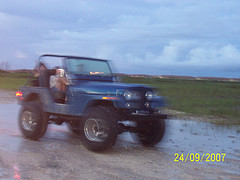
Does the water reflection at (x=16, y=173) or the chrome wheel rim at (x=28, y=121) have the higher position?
the chrome wheel rim at (x=28, y=121)

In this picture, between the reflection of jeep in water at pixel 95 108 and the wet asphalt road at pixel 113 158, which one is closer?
the wet asphalt road at pixel 113 158

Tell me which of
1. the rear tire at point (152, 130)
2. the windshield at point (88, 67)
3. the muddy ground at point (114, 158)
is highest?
the windshield at point (88, 67)

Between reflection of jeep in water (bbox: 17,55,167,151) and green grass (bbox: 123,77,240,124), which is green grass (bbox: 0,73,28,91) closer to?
green grass (bbox: 123,77,240,124)

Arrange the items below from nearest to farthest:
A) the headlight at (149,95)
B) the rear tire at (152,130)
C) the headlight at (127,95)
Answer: the headlight at (127,95)
the headlight at (149,95)
the rear tire at (152,130)

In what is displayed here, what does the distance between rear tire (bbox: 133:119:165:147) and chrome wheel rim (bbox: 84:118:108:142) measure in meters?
1.05

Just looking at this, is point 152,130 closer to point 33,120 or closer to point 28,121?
point 33,120

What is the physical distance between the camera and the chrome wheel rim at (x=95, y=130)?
688cm

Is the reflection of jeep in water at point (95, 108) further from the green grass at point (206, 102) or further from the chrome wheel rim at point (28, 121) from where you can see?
the green grass at point (206, 102)

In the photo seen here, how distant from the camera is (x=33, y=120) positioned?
811 centimetres

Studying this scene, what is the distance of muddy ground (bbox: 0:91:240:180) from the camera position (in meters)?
5.43

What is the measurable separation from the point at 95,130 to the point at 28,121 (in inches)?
79.7

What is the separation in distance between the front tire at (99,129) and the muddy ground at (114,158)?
0.68ft

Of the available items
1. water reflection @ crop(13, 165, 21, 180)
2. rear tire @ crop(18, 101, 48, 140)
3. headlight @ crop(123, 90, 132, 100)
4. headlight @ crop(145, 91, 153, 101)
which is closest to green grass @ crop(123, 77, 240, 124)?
headlight @ crop(145, 91, 153, 101)

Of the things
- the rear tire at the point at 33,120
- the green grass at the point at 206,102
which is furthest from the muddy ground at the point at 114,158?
the green grass at the point at 206,102
